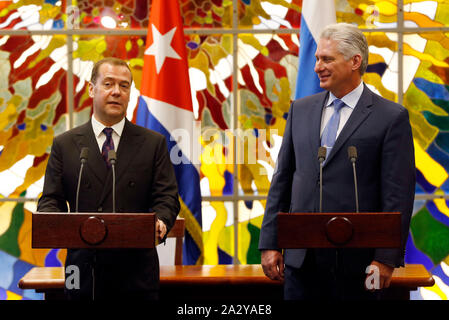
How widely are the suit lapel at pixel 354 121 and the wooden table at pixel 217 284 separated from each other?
1.25m

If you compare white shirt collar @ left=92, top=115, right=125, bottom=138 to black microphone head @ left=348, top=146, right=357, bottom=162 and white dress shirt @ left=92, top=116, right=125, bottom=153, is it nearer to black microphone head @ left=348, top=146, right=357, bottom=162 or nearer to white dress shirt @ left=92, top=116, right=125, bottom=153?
white dress shirt @ left=92, top=116, right=125, bottom=153

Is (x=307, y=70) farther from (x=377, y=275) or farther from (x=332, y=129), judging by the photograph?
(x=377, y=275)

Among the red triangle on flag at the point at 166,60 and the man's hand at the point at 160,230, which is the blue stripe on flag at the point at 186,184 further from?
the man's hand at the point at 160,230

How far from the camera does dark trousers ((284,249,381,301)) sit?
239 cm

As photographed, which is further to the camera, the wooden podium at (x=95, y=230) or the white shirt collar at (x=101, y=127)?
the white shirt collar at (x=101, y=127)

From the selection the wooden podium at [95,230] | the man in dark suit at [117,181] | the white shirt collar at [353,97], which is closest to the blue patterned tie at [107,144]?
the man in dark suit at [117,181]

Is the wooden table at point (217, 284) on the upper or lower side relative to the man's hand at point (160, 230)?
lower

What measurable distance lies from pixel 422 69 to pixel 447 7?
56 cm

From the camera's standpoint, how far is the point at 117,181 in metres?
2.60

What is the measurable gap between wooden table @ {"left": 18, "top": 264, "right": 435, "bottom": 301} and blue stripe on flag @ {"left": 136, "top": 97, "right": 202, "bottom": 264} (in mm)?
683

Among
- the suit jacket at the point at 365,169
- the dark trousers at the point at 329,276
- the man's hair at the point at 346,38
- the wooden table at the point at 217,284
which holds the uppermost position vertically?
the man's hair at the point at 346,38

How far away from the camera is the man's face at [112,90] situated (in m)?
2.61
